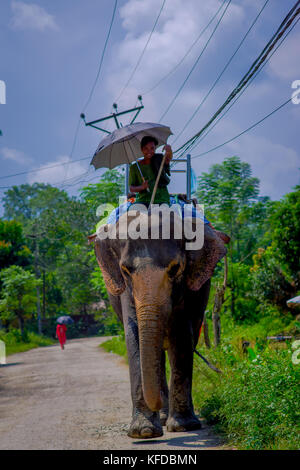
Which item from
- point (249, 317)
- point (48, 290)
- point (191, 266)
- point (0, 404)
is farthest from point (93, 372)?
point (48, 290)

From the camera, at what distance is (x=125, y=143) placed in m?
7.93

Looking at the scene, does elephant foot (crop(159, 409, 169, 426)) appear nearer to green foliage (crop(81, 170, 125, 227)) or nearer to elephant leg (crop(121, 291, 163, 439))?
elephant leg (crop(121, 291, 163, 439))

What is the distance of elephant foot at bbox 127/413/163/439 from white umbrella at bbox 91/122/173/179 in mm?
3488

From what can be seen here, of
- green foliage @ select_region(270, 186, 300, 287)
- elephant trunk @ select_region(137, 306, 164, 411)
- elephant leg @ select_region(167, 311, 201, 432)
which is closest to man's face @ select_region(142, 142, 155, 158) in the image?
elephant leg @ select_region(167, 311, 201, 432)

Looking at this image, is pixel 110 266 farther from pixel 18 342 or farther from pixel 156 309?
pixel 18 342

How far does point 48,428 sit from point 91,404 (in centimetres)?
226

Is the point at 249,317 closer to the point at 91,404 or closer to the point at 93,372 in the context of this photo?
the point at 93,372

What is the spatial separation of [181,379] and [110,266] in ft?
5.22

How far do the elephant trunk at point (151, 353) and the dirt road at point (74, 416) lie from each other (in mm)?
525

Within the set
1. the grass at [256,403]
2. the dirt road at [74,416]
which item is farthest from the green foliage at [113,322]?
the grass at [256,403]

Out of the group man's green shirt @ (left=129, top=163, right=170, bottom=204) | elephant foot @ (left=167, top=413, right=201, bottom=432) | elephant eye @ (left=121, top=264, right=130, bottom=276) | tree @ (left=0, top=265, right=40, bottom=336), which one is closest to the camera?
elephant eye @ (left=121, top=264, right=130, bottom=276)

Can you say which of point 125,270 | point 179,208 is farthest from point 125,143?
point 125,270

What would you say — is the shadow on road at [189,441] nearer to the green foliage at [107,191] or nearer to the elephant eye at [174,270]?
the elephant eye at [174,270]

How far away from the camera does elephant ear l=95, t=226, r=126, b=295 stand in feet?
21.5
